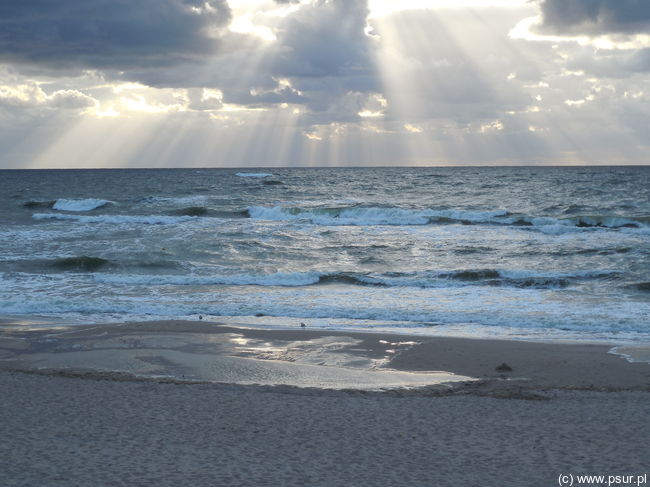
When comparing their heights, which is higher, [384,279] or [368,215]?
[368,215]

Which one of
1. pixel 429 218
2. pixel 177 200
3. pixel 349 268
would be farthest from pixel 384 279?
pixel 177 200

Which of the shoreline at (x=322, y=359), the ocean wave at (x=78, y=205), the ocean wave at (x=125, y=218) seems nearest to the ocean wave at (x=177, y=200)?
the ocean wave at (x=78, y=205)

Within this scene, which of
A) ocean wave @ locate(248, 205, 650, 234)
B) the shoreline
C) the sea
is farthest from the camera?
ocean wave @ locate(248, 205, 650, 234)

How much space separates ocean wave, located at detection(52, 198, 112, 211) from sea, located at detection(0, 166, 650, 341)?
5.83 m

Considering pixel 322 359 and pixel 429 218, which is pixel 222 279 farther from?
pixel 429 218

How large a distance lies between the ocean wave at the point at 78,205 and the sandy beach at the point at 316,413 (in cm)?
3806

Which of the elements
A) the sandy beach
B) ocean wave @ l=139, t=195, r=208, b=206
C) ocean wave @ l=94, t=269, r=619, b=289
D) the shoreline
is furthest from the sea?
ocean wave @ l=139, t=195, r=208, b=206

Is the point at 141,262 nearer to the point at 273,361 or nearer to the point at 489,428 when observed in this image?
the point at 273,361

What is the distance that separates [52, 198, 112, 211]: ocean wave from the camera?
1839 inches

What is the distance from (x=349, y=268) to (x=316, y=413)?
13584 mm

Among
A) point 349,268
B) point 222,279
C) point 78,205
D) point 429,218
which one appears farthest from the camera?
point 78,205

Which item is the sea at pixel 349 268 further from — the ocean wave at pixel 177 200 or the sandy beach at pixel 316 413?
the ocean wave at pixel 177 200

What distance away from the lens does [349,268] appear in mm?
20438

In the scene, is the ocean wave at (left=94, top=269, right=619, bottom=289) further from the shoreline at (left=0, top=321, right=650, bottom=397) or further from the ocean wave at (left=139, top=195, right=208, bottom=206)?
the ocean wave at (left=139, top=195, right=208, bottom=206)
